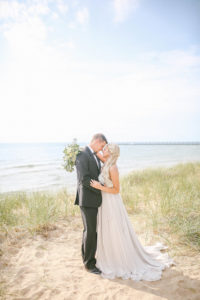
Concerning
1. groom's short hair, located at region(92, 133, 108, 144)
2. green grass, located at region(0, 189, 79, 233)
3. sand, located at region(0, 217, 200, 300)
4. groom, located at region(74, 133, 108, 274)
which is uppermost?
groom's short hair, located at region(92, 133, 108, 144)

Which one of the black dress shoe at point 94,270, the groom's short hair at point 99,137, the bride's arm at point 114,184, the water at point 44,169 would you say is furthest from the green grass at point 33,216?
the water at point 44,169

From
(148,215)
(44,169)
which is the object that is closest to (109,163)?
(148,215)

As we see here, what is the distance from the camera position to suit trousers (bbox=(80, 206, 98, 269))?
12.6 feet

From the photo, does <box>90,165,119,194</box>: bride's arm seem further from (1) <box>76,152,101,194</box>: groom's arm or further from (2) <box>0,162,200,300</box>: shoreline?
(2) <box>0,162,200,300</box>: shoreline

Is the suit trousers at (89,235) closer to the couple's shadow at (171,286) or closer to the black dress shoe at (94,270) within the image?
the black dress shoe at (94,270)

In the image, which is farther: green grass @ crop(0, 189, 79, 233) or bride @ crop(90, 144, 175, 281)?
green grass @ crop(0, 189, 79, 233)

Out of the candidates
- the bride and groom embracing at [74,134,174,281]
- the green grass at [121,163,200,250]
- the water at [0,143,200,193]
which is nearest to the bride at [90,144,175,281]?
the bride and groom embracing at [74,134,174,281]

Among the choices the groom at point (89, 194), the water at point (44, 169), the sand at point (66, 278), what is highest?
the groom at point (89, 194)

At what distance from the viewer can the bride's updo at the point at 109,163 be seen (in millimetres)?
3736

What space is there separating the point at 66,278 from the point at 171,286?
1.80m

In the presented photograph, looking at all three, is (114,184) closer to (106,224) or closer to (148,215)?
(106,224)

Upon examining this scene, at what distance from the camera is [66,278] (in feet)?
12.3

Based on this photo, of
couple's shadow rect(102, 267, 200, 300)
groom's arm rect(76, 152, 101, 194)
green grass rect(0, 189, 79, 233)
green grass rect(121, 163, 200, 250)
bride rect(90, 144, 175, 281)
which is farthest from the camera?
green grass rect(0, 189, 79, 233)

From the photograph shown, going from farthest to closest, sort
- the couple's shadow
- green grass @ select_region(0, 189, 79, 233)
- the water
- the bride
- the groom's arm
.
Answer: the water, green grass @ select_region(0, 189, 79, 233), the bride, the groom's arm, the couple's shadow
